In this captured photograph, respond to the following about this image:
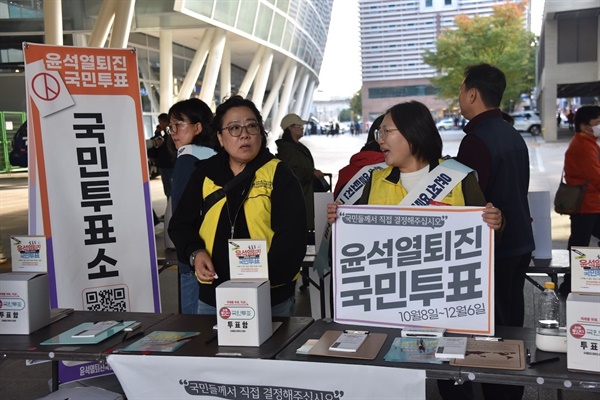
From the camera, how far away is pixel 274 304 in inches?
116

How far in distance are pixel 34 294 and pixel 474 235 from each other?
190cm

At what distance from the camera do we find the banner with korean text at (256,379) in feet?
7.30

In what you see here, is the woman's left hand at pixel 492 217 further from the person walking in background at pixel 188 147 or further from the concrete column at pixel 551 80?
the concrete column at pixel 551 80

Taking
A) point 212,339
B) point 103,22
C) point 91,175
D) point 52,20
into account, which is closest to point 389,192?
point 212,339

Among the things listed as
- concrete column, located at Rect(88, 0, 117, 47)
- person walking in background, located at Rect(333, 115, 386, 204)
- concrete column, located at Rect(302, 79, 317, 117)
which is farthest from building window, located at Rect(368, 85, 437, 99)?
person walking in background, located at Rect(333, 115, 386, 204)

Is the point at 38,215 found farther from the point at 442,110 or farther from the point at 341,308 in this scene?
the point at 442,110

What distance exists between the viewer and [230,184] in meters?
2.86

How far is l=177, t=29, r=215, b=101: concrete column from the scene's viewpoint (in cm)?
2212

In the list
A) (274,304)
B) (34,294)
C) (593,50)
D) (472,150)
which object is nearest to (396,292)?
(274,304)

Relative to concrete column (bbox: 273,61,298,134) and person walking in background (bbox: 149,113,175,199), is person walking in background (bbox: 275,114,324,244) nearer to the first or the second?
person walking in background (bbox: 149,113,175,199)

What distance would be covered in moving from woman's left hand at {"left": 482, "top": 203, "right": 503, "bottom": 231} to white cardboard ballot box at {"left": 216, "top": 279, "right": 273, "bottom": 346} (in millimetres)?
911

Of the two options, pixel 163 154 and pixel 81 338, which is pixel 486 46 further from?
pixel 81 338

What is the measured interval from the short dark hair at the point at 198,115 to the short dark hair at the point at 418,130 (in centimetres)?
139

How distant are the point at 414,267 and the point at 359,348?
472 millimetres
